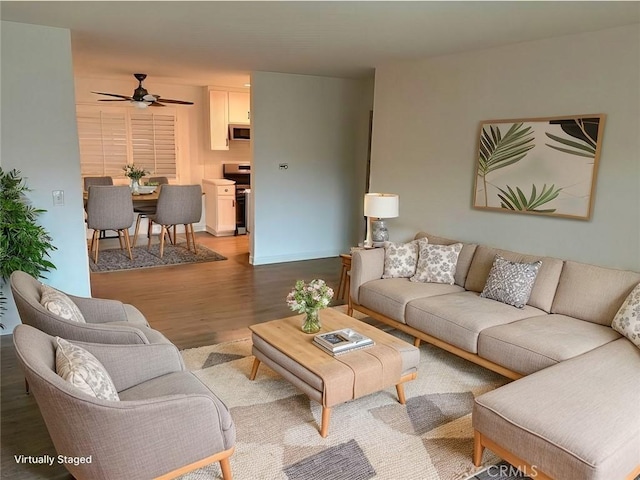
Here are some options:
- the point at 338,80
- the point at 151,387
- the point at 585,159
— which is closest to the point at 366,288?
the point at 585,159

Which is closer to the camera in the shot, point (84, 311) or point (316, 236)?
point (84, 311)

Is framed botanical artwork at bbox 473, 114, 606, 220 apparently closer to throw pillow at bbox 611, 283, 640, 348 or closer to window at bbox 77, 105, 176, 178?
throw pillow at bbox 611, 283, 640, 348

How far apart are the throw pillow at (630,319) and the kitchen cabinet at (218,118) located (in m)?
6.68

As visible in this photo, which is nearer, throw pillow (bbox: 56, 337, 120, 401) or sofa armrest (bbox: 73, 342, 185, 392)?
throw pillow (bbox: 56, 337, 120, 401)

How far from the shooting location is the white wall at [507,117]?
126 inches

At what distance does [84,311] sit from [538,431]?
8.36 ft

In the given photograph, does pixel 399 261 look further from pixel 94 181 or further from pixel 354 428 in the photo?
pixel 94 181

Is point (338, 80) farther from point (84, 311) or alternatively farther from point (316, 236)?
point (84, 311)

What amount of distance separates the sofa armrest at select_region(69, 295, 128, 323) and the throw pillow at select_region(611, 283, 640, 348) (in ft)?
9.95

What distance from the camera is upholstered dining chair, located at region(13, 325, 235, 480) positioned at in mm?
1666

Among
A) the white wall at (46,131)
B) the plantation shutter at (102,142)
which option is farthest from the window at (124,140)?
the white wall at (46,131)

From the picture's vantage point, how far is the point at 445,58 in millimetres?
4348

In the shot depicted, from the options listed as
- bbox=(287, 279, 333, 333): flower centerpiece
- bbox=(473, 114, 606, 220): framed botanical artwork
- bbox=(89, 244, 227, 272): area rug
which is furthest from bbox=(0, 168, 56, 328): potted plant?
bbox=(473, 114, 606, 220): framed botanical artwork

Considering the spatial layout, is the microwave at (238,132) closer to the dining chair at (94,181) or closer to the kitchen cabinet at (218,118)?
the kitchen cabinet at (218,118)
